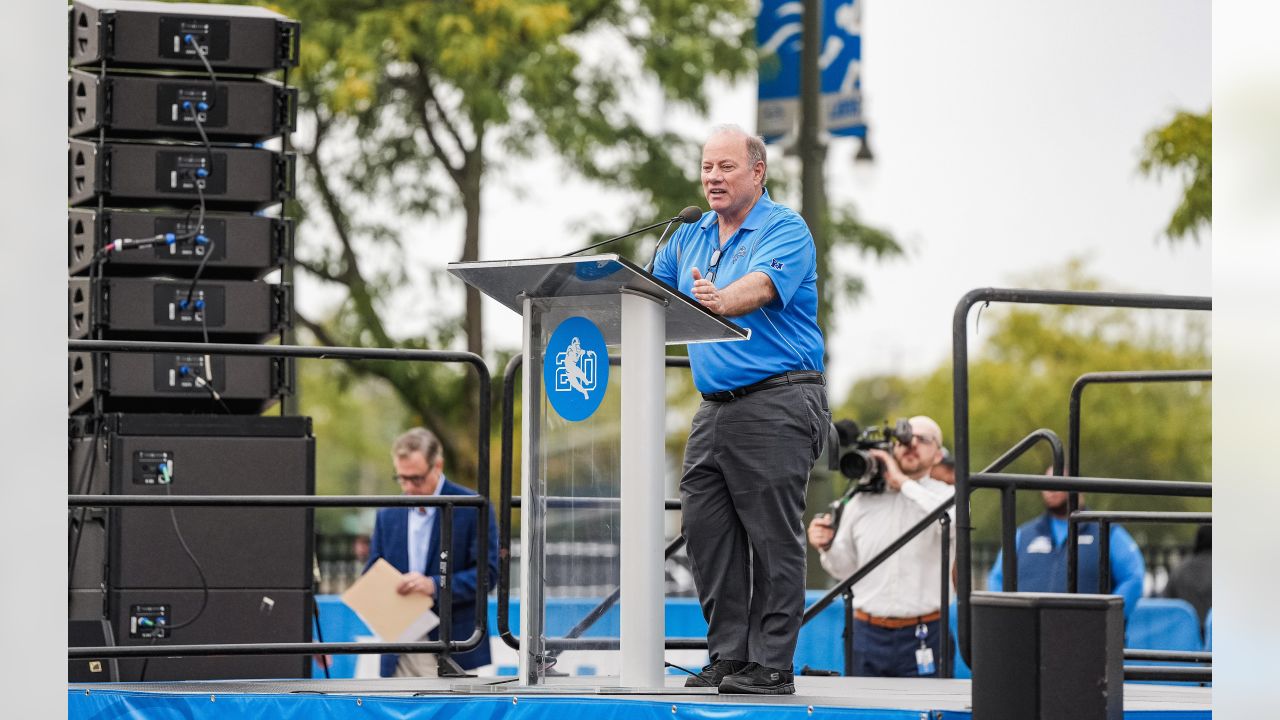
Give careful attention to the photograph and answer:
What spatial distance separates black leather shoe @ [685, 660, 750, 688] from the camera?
514cm

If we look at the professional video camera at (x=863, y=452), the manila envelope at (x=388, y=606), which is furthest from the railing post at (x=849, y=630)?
the manila envelope at (x=388, y=606)

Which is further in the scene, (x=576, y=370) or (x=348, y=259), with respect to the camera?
(x=348, y=259)

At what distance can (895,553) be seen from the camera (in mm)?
7992

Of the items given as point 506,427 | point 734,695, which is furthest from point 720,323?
point 506,427

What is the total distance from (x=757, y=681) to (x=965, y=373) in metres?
1.21

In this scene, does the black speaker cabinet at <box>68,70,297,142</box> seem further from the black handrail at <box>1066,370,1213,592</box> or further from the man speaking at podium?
the black handrail at <box>1066,370,1213,592</box>

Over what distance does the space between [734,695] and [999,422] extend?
121 ft

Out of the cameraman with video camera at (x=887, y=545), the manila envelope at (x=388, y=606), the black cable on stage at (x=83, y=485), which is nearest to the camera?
the black cable on stage at (x=83, y=485)

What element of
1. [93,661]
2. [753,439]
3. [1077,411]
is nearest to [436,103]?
[93,661]

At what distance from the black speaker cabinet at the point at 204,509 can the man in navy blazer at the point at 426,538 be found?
1.03m

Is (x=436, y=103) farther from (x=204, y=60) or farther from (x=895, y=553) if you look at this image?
(x=895, y=553)

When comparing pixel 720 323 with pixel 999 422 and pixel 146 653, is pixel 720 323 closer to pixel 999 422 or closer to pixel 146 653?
pixel 146 653

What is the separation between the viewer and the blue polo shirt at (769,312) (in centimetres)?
505

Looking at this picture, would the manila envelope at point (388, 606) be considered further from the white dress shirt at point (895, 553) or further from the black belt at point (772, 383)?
the black belt at point (772, 383)
